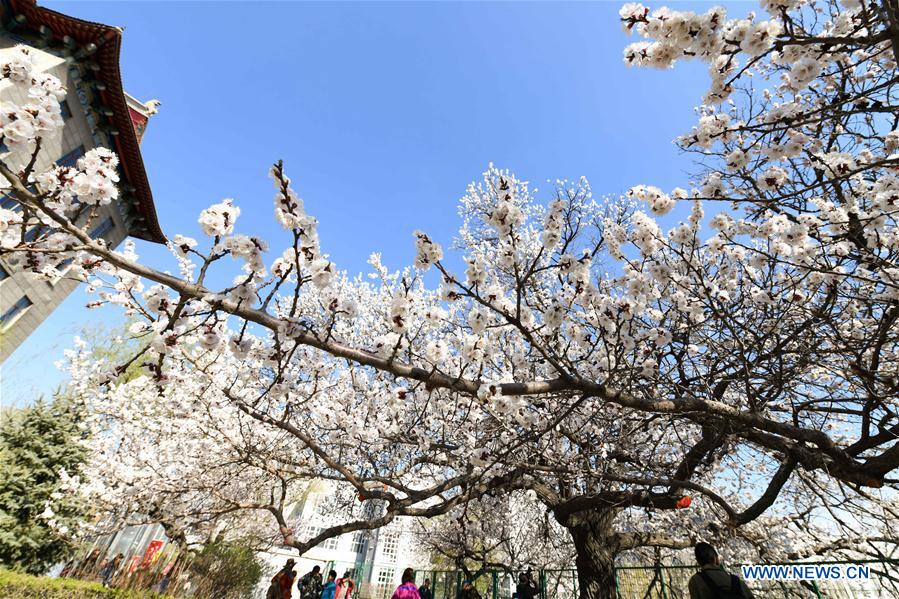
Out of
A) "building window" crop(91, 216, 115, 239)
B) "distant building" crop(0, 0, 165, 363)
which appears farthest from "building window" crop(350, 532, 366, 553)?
"building window" crop(91, 216, 115, 239)

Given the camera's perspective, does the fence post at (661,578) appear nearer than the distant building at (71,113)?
Yes

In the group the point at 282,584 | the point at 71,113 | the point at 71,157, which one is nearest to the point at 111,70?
the point at 71,113

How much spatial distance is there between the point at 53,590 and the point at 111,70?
44.7ft

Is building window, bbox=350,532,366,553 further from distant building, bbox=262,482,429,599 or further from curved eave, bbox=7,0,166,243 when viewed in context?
curved eave, bbox=7,0,166,243

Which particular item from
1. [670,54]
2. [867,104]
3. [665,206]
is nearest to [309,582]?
[665,206]

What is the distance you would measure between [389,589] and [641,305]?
2394cm

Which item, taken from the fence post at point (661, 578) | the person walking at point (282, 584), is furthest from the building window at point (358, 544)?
the fence post at point (661, 578)

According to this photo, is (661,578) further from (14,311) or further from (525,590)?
(14,311)

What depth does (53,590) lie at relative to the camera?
22.7 feet

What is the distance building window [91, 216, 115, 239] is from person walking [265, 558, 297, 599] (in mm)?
13434

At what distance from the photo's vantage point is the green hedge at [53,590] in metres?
6.43

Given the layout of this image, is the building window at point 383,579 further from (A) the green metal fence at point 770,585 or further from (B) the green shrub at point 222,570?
(A) the green metal fence at point 770,585

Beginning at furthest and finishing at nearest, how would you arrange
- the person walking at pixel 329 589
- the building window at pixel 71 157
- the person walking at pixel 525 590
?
the building window at pixel 71 157, the person walking at pixel 329 589, the person walking at pixel 525 590

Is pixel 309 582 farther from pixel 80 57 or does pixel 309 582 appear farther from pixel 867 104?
pixel 80 57
